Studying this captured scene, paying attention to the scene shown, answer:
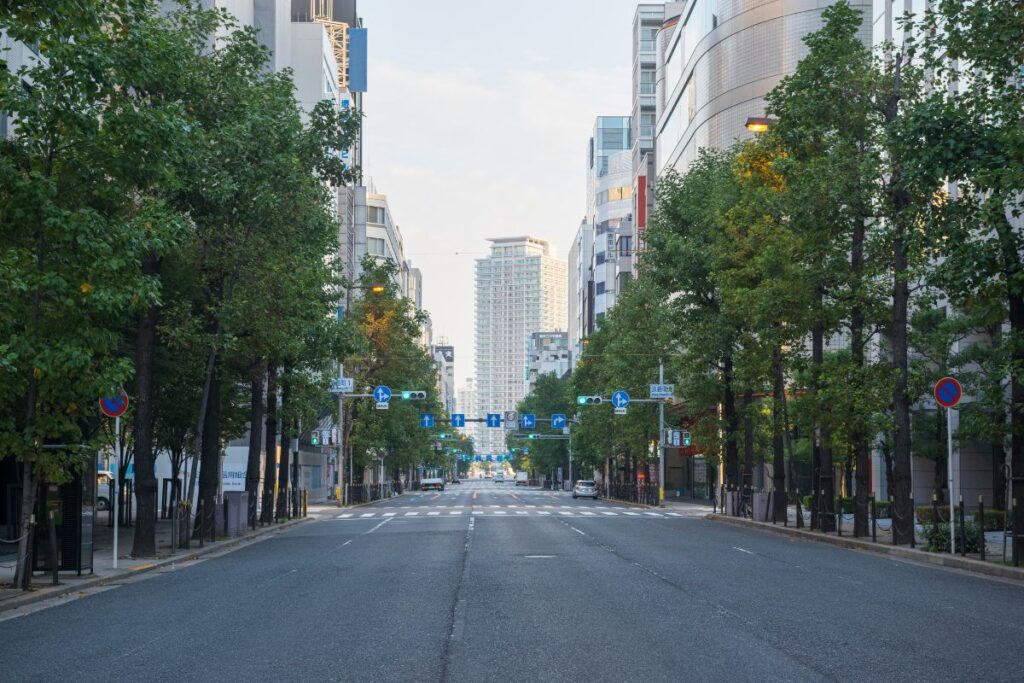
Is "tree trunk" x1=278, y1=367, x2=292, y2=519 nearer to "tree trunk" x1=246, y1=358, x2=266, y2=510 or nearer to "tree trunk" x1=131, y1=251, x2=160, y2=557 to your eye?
"tree trunk" x1=246, y1=358, x2=266, y2=510

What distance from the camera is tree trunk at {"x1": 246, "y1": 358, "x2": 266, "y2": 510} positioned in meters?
36.1

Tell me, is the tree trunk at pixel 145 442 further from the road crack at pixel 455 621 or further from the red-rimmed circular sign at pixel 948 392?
the red-rimmed circular sign at pixel 948 392

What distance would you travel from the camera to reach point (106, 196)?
1898 cm

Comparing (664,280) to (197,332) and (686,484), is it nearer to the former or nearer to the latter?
(197,332)

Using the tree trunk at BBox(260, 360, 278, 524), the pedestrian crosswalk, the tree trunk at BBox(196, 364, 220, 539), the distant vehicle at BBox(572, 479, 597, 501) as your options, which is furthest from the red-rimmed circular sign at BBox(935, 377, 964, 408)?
the distant vehicle at BBox(572, 479, 597, 501)

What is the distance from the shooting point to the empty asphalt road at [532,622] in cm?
1072

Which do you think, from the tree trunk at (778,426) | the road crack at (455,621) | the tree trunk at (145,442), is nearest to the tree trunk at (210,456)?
the tree trunk at (145,442)

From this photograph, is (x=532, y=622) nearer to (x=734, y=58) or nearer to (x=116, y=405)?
(x=116, y=405)

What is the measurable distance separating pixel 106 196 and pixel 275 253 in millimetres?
10518

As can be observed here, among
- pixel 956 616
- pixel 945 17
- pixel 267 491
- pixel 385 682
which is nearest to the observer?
pixel 385 682

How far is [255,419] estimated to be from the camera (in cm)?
3791

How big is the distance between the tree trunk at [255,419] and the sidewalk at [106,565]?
1.70 m

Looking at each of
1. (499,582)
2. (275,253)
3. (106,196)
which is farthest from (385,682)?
(275,253)

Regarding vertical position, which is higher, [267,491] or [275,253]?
[275,253]
